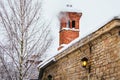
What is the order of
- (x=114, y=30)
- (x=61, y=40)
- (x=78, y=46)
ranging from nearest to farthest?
(x=114, y=30), (x=78, y=46), (x=61, y=40)

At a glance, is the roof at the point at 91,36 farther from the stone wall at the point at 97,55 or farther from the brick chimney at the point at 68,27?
the brick chimney at the point at 68,27

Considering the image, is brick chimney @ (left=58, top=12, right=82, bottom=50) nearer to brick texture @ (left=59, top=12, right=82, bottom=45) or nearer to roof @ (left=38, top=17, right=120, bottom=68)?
brick texture @ (left=59, top=12, right=82, bottom=45)

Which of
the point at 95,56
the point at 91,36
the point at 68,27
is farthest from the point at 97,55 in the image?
the point at 68,27

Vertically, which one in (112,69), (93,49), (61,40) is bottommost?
(112,69)

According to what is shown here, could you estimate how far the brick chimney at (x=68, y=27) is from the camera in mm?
21188

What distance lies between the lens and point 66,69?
38.9ft

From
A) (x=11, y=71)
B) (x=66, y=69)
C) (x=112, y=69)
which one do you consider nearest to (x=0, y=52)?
(x=11, y=71)

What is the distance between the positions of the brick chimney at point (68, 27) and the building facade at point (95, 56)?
27.9 ft

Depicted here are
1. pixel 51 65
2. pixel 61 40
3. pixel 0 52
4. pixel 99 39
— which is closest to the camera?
pixel 99 39

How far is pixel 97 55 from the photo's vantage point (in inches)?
360

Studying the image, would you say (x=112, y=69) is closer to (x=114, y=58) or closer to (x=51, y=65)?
(x=114, y=58)

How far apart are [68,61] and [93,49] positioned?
91.5 inches

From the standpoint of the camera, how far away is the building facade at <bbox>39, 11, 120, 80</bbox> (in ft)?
26.6

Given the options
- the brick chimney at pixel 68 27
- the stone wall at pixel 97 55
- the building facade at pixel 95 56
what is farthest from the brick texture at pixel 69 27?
the stone wall at pixel 97 55
